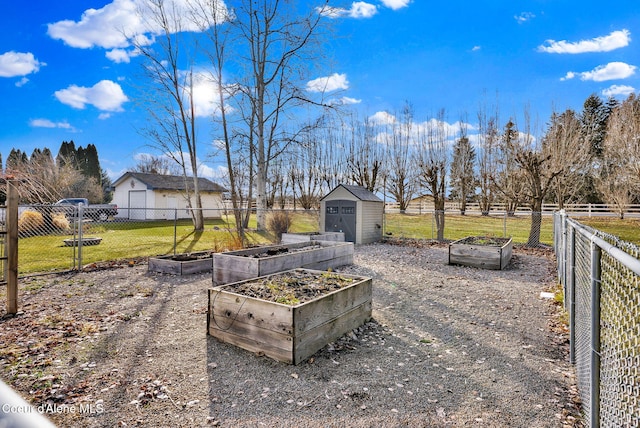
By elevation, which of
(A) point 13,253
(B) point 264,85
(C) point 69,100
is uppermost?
(B) point 264,85

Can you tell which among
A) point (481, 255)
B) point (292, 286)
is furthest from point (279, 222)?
point (292, 286)

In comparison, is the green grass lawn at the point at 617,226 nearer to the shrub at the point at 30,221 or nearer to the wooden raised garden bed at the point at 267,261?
the wooden raised garden bed at the point at 267,261

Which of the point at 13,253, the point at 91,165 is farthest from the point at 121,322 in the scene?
the point at 91,165

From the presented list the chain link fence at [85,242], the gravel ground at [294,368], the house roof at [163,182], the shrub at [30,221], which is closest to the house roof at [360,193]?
the chain link fence at [85,242]

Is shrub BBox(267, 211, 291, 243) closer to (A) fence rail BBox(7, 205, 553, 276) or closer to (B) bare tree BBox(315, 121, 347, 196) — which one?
(A) fence rail BBox(7, 205, 553, 276)

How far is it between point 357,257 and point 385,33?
27.1 feet

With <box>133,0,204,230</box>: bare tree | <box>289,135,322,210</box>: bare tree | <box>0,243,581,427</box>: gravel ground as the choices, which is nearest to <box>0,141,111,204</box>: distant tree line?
<box>0,243,581,427</box>: gravel ground

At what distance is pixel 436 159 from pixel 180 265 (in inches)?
574

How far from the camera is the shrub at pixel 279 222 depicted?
45.8 feet

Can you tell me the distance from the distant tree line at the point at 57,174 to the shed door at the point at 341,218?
9255 mm

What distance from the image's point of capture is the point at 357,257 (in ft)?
34.8

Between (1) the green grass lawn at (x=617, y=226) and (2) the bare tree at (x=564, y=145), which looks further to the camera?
(2) the bare tree at (x=564, y=145)

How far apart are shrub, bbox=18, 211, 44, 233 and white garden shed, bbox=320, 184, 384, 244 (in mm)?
11204

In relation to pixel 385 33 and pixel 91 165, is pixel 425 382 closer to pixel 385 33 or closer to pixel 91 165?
pixel 385 33
